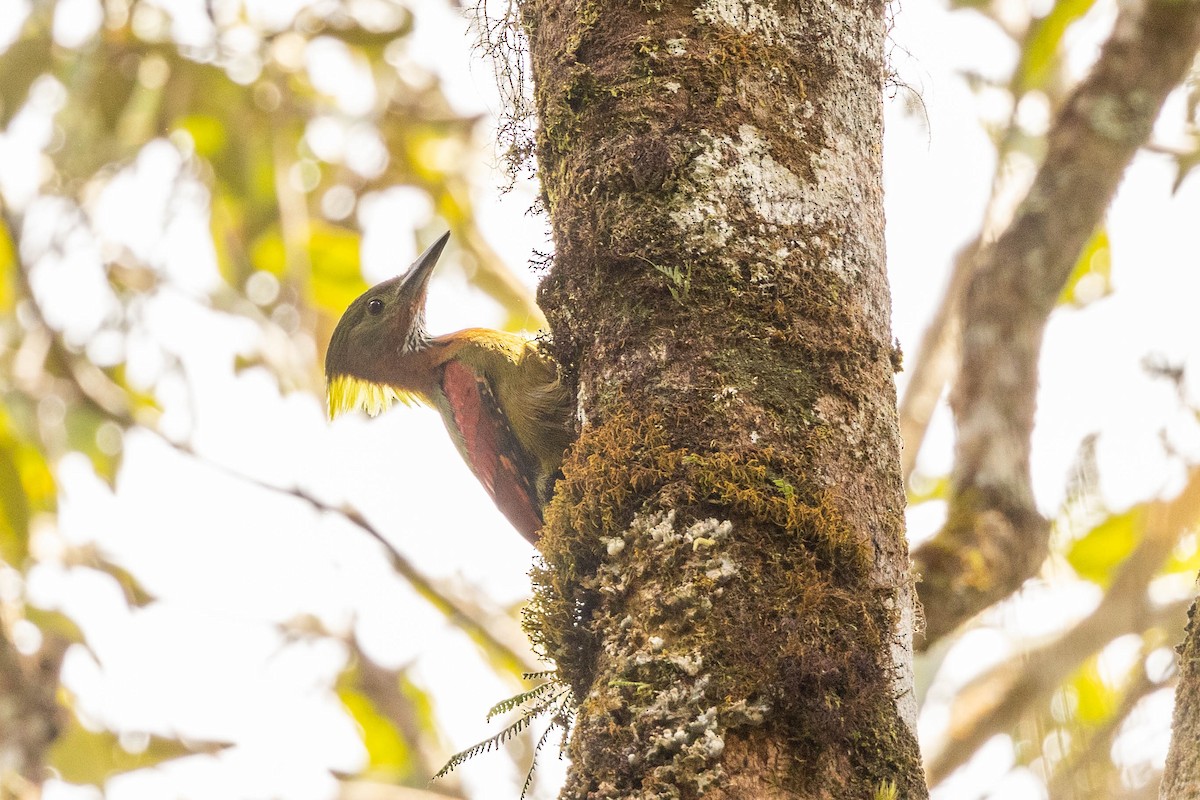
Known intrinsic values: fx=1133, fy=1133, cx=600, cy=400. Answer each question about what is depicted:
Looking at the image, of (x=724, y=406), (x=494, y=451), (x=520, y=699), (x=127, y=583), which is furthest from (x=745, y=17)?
(x=127, y=583)

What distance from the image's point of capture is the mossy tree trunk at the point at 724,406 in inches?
73.5

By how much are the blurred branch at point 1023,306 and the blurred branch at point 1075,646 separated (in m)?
0.34

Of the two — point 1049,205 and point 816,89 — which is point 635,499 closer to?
point 816,89

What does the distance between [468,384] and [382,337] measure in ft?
2.59

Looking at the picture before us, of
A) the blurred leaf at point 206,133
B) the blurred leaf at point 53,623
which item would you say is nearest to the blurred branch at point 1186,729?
the blurred leaf at point 53,623

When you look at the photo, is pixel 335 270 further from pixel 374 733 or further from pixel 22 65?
pixel 374 733

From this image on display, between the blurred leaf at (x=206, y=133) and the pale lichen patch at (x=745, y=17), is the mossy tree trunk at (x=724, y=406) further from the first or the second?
the blurred leaf at (x=206, y=133)

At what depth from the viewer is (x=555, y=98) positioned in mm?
2553

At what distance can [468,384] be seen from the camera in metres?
4.53

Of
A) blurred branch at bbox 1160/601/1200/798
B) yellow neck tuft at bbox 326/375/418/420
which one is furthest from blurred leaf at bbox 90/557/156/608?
blurred branch at bbox 1160/601/1200/798

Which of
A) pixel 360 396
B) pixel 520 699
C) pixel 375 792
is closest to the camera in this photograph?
pixel 520 699

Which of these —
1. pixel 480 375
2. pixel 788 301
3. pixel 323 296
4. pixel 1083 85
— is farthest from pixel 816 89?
pixel 323 296

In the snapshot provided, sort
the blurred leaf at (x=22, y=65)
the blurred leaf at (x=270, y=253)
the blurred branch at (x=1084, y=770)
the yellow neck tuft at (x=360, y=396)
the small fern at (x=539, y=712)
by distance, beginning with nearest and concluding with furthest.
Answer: the blurred branch at (x=1084, y=770) < the small fern at (x=539, y=712) < the yellow neck tuft at (x=360, y=396) < the blurred leaf at (x=22, y=65) < the blurred leaf at (x=270, y=253)

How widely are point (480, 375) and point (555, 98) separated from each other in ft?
6.66
